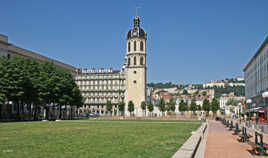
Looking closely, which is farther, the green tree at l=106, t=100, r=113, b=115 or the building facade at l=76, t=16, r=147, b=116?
the green tree at l=106, t=100, r=113, b=115

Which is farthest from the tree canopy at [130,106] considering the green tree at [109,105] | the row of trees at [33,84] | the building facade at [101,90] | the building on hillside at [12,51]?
the row of trees at [33,84]

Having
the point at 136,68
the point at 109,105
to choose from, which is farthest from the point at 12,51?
the point at 109,105

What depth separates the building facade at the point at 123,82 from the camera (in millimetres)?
122688

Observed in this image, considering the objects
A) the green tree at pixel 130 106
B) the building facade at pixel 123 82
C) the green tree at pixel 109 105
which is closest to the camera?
the green tree at pixel 130 106

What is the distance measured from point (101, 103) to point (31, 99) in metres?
81.1

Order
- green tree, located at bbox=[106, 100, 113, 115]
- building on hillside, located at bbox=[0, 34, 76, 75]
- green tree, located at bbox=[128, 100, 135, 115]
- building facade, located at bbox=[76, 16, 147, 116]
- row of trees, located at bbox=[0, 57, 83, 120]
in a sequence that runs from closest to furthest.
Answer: row of trees, located at bbox=[0, 57, 83, 120] → building on hillside, located at bbox=[0, 34, 76, 75] → green tree, located at bbox=[128, 100, 135, 115] → building facade, located at bbox=[76, 16, 147, 116] → green tree, located at bbox=[106, 100, 113, 115]

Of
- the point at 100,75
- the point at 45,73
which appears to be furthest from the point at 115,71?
the point at 45,73

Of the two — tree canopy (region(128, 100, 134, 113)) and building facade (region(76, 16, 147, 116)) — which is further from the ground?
building facade (region(76, 16, 147, 116))

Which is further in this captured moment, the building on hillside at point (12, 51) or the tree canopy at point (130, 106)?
the tree canopy at point (130, 106)

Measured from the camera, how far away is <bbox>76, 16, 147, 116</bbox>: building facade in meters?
123

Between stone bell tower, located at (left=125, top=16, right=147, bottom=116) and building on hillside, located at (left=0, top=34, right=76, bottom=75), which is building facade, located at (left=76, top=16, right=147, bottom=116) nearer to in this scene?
stone bell tower, located at (left=125, top=16, right=147, bottom=116)

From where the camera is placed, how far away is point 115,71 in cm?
15588

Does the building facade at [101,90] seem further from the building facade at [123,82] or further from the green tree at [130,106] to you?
the green tree at [130,106]

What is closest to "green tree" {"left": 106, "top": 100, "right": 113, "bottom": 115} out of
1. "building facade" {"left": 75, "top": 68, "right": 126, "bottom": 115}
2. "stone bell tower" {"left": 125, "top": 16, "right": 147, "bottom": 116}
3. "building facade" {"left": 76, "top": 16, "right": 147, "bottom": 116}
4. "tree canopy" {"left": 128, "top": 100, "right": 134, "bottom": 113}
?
"building facade" {"left": 76, "top": 16, "right": 147, "bottom": 116}
